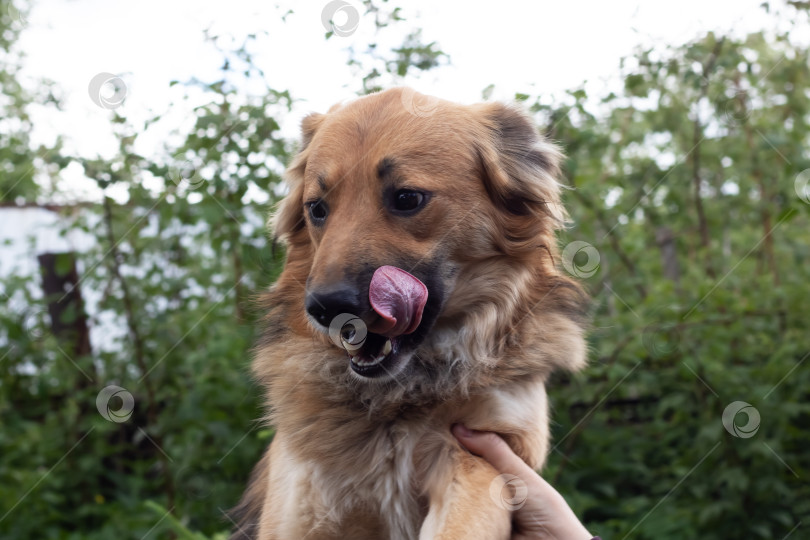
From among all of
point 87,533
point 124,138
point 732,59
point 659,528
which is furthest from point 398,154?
point 87,533

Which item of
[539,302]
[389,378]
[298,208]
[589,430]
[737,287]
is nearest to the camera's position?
[389,378]

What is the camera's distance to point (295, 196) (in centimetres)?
266

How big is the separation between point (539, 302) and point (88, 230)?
9.29 feet

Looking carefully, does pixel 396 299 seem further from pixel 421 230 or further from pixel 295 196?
pixel 295 196

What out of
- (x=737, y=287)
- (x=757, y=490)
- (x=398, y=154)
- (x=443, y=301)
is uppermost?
(x=398, y=154)

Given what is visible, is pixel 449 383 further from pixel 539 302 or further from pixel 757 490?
pixel 757 490

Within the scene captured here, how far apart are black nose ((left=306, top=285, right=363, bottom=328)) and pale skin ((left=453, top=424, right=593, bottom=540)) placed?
1.94 ft

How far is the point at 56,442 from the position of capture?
477 cm

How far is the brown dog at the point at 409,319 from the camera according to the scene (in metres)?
2.06

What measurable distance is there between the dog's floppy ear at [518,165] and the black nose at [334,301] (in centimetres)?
79

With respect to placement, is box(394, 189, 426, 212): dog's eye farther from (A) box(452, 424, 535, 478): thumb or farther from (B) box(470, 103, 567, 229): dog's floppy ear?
(A) box(452, 424, 535, 478): thumb

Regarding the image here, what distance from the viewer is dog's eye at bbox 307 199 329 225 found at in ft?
7.65

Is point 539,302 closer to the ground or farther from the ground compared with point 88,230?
farther from the ground

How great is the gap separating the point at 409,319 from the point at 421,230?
0.34 meters
